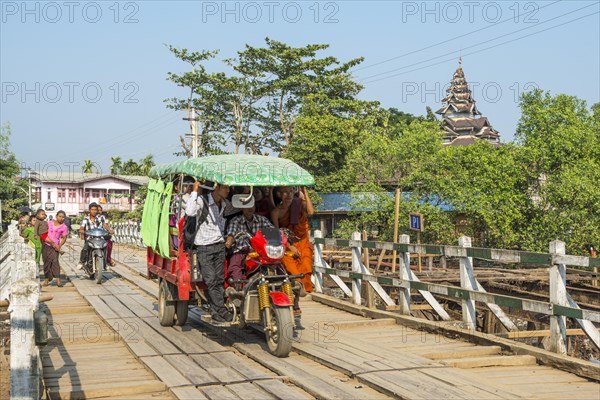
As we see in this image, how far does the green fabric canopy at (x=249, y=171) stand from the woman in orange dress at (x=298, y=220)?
1.82ft

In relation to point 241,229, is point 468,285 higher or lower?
lower

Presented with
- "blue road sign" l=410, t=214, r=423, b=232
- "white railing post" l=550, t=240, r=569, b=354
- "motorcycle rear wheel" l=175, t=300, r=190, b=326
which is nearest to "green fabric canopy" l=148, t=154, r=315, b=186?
"motorcycle rear wheel" l=175, t=300, r=190, b=326

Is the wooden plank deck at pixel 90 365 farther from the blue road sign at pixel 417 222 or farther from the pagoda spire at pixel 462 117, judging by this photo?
the pagoda spire at pixel 462 117

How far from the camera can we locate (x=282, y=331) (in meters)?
7.64

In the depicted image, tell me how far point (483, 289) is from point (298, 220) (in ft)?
8.27

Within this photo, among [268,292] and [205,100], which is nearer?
[268,292]

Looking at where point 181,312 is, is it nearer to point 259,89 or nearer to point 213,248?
point 213,248

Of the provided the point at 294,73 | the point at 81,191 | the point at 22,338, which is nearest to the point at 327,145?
the point at 294,73

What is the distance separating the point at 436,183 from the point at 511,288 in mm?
8501

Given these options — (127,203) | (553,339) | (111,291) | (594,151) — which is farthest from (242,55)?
(127,203)

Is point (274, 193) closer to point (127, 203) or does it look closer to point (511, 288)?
point (511, 288)

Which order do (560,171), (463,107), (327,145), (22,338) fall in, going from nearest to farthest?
(22,338)
(560,171)
(327,145)
(463,107)

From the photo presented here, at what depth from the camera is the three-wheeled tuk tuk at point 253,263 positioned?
7897mm

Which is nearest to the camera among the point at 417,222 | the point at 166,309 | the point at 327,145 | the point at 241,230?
the point at 241,230
